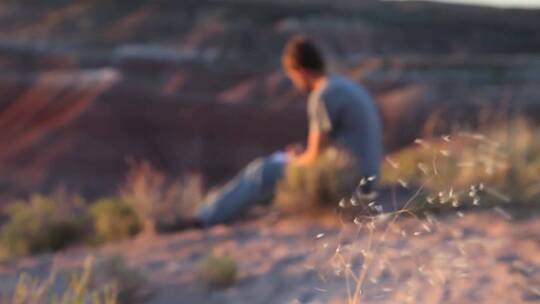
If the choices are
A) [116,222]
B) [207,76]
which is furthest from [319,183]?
[207,76]

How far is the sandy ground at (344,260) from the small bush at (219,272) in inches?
2.7

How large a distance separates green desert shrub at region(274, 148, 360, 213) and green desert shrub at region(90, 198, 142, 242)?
5.99 feet

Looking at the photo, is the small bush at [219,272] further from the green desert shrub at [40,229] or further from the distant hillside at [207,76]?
the distant hillside at [207,76]

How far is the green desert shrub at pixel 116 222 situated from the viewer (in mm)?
10438

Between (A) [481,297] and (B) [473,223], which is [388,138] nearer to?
(B) [473,223]

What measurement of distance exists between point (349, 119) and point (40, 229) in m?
4.05

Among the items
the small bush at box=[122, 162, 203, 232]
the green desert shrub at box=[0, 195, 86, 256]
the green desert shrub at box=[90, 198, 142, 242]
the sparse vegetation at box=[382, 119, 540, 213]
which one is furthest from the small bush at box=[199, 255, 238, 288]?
the green desert shrub at box=[0, 195, 86, 256]

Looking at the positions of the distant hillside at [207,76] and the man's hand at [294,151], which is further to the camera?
the distant hillside at [207,76]

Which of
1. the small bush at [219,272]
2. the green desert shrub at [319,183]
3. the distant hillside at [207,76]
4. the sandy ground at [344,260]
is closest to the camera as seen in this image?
the sandy ground at [344,260]

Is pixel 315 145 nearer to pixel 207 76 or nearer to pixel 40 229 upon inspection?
pixel 40 229

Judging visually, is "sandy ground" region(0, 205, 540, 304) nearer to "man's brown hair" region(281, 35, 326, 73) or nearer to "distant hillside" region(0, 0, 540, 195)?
"man's brown hair" region(281, 35, 326, 73)

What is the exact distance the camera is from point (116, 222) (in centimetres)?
1047

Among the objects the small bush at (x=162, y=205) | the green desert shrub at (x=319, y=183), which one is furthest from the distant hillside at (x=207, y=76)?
the green desert shrub at (x=319, y=183)

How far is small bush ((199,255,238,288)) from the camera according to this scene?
22.9 ft
